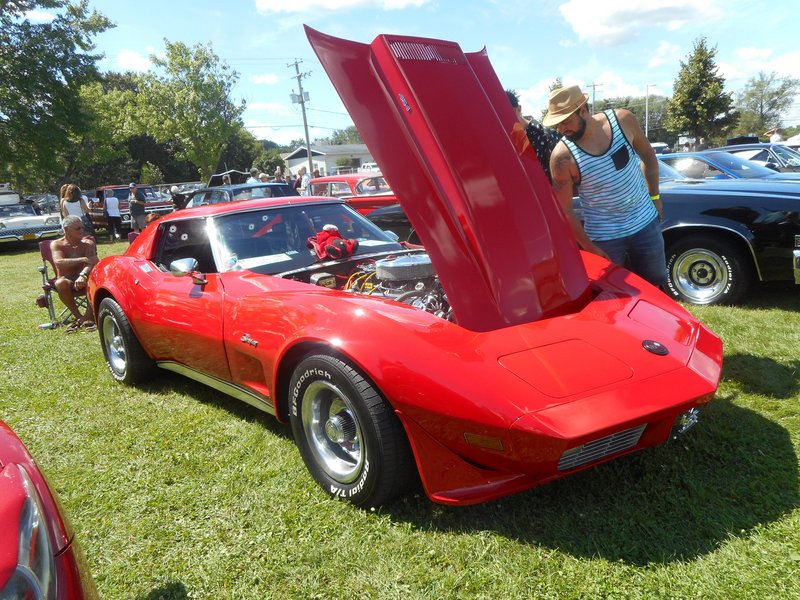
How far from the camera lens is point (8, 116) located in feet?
59.9

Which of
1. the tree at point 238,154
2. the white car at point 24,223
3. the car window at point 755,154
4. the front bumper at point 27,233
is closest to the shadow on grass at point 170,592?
the car window at point 755,154

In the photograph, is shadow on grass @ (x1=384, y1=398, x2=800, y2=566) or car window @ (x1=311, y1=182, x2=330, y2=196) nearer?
shadow on grass @ (x1=384, y1=398, x2=800, y2=566)

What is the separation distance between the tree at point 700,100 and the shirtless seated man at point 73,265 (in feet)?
95.4

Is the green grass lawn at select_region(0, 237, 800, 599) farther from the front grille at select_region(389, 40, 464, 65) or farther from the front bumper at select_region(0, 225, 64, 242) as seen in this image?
the front bumper at select_region(0, 225, 64, 242)

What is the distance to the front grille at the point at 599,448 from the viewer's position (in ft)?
6.60

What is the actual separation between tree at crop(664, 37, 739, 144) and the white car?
89.2 feet

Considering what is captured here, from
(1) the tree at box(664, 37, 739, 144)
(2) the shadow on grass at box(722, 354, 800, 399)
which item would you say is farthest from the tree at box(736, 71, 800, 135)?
(2) the shadow on grass at box(722, 354, 800, 399)

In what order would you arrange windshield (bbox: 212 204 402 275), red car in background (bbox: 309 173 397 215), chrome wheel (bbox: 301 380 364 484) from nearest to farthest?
chrome wheel (bbox: 301 380 364 484) < windshield (bbox: 212 204 402 275) < red car in background (bbox: 309 173 397 215)

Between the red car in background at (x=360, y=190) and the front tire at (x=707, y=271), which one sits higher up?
the red car in background at (x=360, y=190)

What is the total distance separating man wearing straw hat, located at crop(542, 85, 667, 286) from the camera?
129 inches

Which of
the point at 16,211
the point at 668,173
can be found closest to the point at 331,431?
the point at 668,173

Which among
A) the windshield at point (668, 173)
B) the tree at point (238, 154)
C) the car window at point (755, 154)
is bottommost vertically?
the windshield at point (668, 173)

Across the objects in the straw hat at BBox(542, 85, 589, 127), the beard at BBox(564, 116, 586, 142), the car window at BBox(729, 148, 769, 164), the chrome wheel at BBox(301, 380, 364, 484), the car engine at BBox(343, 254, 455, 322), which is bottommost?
the chrome wheel at BBox(301, 380, 364, 484)

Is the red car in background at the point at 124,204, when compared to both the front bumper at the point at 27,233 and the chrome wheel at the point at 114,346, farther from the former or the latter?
the chrome wheel at the point at 114,346
